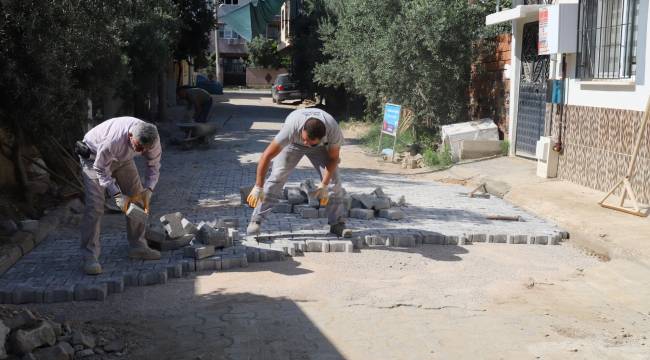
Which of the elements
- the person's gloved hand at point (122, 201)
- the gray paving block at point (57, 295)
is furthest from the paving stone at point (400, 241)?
the gray paving block at point (57, 295)

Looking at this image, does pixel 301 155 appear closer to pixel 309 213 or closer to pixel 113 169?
pixel 309 213

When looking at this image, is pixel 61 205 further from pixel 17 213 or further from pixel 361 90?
pixel 361 90

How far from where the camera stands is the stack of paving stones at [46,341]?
400cm

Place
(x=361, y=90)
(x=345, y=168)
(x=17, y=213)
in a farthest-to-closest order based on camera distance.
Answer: (x=361, y=90)
(x=345, y=168)
(x=17, y=213)

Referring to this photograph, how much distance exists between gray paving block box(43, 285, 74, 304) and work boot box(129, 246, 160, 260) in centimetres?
95

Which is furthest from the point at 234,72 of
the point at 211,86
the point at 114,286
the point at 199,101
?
the point at 114,286

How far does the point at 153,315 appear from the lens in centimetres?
511

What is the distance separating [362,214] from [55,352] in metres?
4.81

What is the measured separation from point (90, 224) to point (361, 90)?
13580mm

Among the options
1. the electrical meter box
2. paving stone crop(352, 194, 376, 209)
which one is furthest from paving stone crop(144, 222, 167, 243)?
the electrical meter box

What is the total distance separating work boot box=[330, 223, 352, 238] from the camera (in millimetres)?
7277

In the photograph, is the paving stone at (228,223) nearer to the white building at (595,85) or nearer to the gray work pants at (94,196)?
the gray work pants at (94,196)

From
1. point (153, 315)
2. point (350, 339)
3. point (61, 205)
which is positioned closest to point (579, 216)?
point (350, 339)

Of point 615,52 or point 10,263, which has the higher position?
point 615,52
